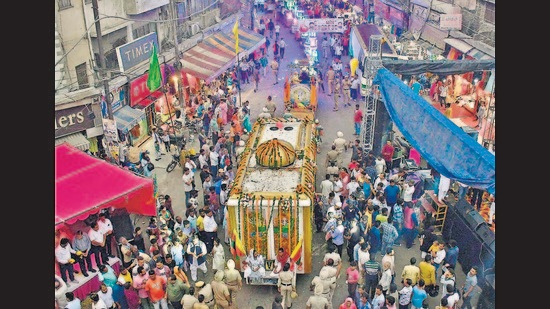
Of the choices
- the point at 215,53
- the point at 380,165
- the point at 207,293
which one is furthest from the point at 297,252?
the point at 215,53

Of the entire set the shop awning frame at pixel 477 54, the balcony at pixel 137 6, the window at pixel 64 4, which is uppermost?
the window at pixel 64 4

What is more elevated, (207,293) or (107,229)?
(107,229)

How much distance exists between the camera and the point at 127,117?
1933 centimetres

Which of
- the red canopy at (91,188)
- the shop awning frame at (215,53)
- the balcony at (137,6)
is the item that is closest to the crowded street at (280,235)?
the red canopy at (91,188)

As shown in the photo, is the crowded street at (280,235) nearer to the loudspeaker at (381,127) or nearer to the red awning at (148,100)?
the loudspeaker at (381,127)

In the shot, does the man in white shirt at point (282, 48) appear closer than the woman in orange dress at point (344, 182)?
No

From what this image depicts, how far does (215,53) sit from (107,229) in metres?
15.6

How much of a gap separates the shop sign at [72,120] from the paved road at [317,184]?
10.1ft

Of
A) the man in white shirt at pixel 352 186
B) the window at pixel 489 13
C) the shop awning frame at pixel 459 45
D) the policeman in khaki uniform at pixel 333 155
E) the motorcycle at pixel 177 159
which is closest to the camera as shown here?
the man in white shirt at pixel 352 186

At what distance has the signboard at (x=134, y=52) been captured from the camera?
61.6ft

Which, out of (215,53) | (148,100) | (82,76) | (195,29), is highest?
(82,76)

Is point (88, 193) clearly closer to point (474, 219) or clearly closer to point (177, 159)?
point (177, 159)

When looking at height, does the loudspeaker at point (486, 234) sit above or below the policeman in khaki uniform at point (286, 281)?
above

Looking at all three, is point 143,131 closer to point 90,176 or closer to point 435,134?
point 90,176
